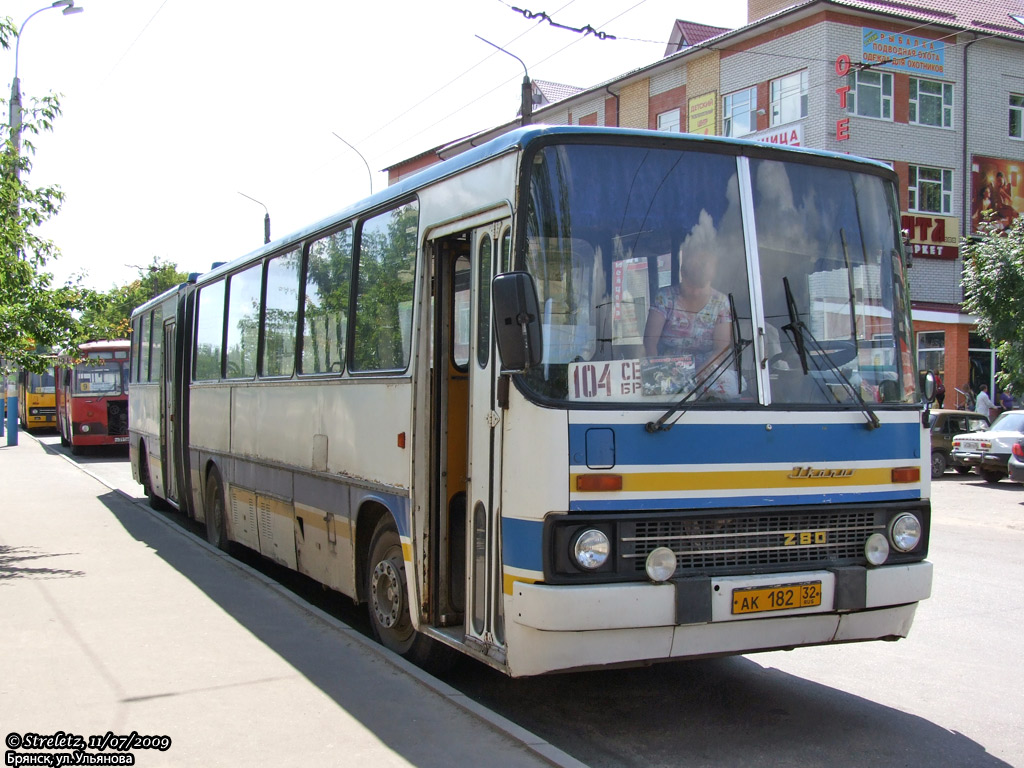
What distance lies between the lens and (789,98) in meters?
35.2

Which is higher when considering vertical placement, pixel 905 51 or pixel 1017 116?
pixel 905 51

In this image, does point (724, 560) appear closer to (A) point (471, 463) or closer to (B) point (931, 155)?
(A) point (471, 463)

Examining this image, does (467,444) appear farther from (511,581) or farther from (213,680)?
(213,680)

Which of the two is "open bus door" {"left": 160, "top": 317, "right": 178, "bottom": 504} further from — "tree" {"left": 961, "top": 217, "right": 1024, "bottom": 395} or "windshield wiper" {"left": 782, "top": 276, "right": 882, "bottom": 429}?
"tree" {"left": 961, "top": 217, "right": 1024, "bottom": 395}

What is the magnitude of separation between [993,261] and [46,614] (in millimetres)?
22672

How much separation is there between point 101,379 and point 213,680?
26.1 m

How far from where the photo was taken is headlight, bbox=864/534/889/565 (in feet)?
18.3

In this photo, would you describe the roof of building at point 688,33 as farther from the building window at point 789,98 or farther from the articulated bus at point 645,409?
the articulated bus at point 645,409

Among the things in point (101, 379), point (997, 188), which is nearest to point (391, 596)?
point (101, 379)

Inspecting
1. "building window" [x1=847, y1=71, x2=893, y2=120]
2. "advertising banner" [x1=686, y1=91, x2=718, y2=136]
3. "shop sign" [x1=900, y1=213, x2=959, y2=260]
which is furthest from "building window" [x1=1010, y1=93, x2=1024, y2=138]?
"advertising banner" [x1=686, y1=91, x2=718, y2=136]

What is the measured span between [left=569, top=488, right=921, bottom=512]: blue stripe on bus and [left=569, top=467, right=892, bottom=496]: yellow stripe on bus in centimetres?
5

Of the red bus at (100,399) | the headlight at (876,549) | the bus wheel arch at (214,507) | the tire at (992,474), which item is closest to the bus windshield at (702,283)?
the headlight at (876,549)

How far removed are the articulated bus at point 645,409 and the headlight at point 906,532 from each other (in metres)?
0.01

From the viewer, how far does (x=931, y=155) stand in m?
36.3
